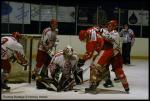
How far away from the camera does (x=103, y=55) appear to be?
8.43 m

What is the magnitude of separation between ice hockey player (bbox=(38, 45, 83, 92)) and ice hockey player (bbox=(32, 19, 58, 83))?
2.43 ft

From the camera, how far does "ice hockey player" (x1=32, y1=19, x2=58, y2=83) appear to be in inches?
373

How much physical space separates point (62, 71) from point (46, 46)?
1141mm

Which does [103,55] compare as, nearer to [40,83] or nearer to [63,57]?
[63,57]

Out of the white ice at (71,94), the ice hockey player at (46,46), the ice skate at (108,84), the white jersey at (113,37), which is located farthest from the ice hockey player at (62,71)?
the ice skate at (108,84)

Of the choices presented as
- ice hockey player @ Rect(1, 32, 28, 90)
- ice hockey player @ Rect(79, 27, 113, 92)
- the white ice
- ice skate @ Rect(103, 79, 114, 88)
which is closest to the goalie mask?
Answer: ice hockey player @ Rect(1, 32, 28, 90)

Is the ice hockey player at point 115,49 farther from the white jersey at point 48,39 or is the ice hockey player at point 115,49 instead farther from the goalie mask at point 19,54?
the goalie mask at point 19,54

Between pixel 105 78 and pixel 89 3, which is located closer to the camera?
pixel 105 78

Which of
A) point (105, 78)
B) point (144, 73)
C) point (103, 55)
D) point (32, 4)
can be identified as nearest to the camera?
point (103, 55)

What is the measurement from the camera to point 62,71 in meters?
8.55

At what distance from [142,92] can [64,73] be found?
57.1 inches

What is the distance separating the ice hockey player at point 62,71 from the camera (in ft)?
27.9

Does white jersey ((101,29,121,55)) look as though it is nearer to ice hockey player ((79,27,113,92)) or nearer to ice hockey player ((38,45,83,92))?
ice hockey player ((79,27,113,92))

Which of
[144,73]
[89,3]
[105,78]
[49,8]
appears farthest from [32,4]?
[105,78]
